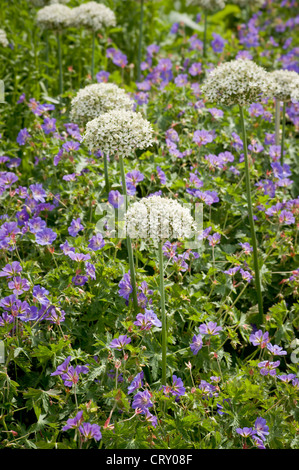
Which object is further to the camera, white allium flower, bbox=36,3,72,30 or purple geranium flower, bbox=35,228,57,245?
white allium flower, bbox=36,3,72,30

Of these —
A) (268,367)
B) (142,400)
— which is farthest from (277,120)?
(142,400)

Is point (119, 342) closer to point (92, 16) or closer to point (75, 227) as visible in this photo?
point (75, 227)

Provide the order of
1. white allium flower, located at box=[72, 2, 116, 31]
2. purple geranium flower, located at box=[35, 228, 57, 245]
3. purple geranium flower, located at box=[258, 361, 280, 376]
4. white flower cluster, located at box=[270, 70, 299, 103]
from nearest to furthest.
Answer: purple geranium flower, located at box=[258, 361, 280, 376] → purple geranium flower, located at box=[35, 228, 57, 245] → white flower cluster, located at box=[270, 70, 299, 103] → white allium flower, located at box=[72, 2, 116, 31]

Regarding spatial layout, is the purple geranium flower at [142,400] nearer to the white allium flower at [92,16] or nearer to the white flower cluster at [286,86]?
the white flower cluster at [286,86]

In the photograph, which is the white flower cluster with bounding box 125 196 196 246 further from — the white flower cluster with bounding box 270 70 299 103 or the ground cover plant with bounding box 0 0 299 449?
the white flower cluster with bounding box 270 70 299 103

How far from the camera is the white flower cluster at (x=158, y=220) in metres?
Answer: 1.96

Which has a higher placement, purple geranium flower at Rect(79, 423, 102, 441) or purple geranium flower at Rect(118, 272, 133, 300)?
purple geranium flower at Rect(118, 272, 133, 300)

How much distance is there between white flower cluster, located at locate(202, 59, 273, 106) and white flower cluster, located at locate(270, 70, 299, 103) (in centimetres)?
45

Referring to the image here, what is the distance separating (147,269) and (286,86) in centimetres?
129

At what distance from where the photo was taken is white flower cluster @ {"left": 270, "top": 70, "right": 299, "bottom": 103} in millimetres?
2990

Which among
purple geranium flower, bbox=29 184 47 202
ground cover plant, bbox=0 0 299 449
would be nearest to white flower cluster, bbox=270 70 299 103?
ground cover plant, bbox=0 0 299 449

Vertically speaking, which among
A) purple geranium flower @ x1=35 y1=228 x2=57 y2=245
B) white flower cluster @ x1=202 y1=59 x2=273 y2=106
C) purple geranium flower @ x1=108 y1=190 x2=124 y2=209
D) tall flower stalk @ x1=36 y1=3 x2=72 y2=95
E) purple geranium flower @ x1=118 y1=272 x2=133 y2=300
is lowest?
purple geranium flower @ x1=118 y1=272 x2=133 y2=300

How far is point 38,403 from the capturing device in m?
2.20

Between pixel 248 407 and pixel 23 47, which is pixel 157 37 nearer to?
pixel 23 47
